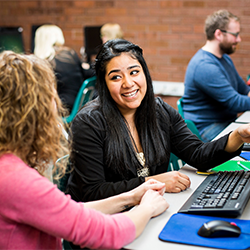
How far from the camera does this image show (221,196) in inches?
44.3

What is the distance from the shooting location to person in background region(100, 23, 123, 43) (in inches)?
168

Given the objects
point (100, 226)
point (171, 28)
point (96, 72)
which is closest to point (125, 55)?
point (96, 72)

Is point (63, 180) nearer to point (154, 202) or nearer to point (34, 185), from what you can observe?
point (154, 202)

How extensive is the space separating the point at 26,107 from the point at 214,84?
211cm

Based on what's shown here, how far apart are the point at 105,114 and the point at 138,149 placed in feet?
0.72

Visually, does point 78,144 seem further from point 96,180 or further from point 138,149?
point 138,149

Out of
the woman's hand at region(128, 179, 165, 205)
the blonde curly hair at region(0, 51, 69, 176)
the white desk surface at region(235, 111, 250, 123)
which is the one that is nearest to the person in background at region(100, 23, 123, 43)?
the white desk surface at region(235, 111, 250, 123)

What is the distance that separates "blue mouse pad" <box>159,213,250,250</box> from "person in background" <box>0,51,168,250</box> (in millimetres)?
83

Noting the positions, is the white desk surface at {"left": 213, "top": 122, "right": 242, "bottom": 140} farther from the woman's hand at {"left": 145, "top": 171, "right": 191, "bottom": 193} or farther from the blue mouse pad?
the blue mouse pad

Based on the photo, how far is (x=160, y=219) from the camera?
1066mm

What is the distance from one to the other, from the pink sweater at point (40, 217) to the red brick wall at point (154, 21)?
3.69 meters

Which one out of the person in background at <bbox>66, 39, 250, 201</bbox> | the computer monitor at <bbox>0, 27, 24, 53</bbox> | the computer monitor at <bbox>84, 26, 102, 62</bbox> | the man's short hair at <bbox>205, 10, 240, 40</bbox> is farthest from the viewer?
the computer monitor at <bbox>84, 26, 102, 62</bbox>

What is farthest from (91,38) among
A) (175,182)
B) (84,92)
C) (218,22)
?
(175,182)

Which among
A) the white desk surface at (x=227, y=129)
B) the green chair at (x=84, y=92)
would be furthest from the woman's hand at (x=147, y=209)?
the green chair at (x=84, y=92)
